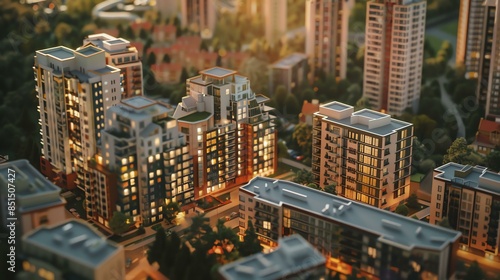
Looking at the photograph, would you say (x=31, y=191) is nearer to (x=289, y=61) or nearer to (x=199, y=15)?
(x=289, y=61)

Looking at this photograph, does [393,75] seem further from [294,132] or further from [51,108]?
[51,108]

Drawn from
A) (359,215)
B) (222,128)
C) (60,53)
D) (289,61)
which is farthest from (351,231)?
(289,61)

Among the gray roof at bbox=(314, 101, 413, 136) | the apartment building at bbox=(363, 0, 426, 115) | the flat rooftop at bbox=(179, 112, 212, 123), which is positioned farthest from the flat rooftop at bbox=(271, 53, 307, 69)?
the flat rooftop at bbox=(179, 112, 212, 123)

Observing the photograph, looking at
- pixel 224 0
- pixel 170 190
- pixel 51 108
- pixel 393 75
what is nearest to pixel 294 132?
pixel 393 75

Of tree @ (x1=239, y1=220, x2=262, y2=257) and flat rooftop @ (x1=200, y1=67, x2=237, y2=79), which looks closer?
tree @ (x1=239, y1=220, x2=262, y2=257)

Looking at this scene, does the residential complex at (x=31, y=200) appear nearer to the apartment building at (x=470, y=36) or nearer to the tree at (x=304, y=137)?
the tree at (x=304, y=137)

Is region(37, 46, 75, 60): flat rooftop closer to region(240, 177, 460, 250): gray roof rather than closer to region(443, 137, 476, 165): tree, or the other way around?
region(240, 177, 460, 250): gray roof
